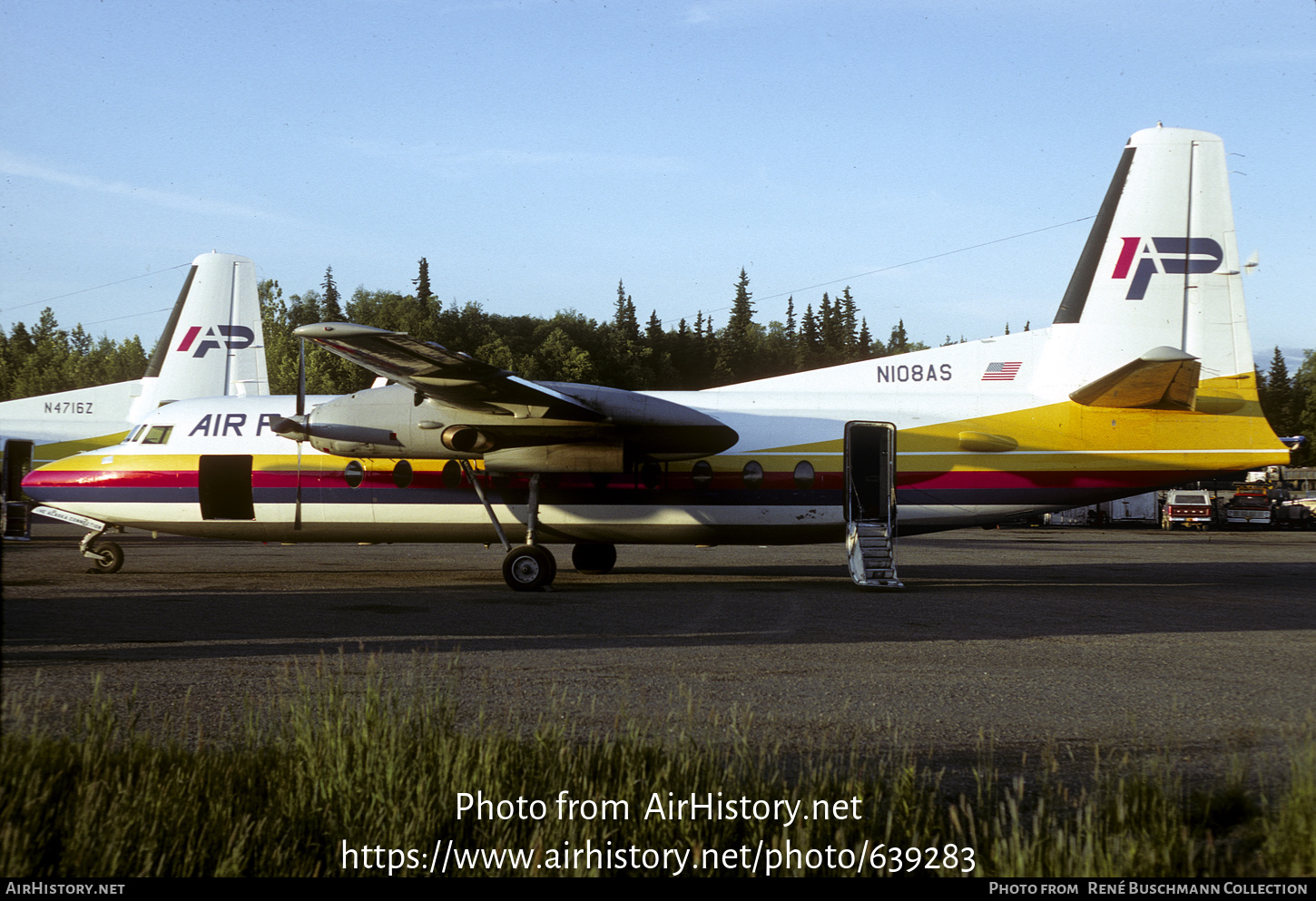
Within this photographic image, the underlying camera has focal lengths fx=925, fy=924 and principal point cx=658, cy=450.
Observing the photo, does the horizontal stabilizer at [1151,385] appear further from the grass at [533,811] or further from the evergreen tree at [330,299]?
the evergreen tree at [330,299]

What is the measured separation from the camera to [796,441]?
57.2ft

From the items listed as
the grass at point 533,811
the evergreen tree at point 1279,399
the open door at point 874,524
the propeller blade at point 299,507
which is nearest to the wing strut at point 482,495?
the propeller blade at point 299,507

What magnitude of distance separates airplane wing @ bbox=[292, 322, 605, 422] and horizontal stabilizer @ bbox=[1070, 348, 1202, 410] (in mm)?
8858

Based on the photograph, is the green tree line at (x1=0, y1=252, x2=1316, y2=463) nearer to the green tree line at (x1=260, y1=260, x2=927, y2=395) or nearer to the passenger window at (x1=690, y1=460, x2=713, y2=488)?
the green tree line at (x1=260, y1=260, x2=927, y2=395)

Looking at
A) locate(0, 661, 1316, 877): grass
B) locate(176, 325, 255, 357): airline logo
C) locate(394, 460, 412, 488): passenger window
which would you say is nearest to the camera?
locate(0, 661, 1316, 877): grass

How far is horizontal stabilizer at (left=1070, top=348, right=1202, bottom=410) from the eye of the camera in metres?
15.1

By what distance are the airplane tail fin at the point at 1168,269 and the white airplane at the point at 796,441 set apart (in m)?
0.03

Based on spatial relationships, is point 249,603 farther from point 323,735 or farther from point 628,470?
point 323,735

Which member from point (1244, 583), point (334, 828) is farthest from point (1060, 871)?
point (1244, 583)

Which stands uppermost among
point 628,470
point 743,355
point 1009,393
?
point 743,355

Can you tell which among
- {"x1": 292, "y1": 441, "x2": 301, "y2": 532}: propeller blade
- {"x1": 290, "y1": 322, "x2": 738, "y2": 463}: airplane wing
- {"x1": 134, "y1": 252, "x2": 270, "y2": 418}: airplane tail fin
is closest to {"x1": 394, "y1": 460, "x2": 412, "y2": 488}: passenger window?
{"x1": 290, "y1": 322, "x2": 738, "y2": 463}: airplane wing

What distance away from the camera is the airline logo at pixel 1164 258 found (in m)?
16.5

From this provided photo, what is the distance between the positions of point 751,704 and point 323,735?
11.9 feet

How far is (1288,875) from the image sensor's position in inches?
151
